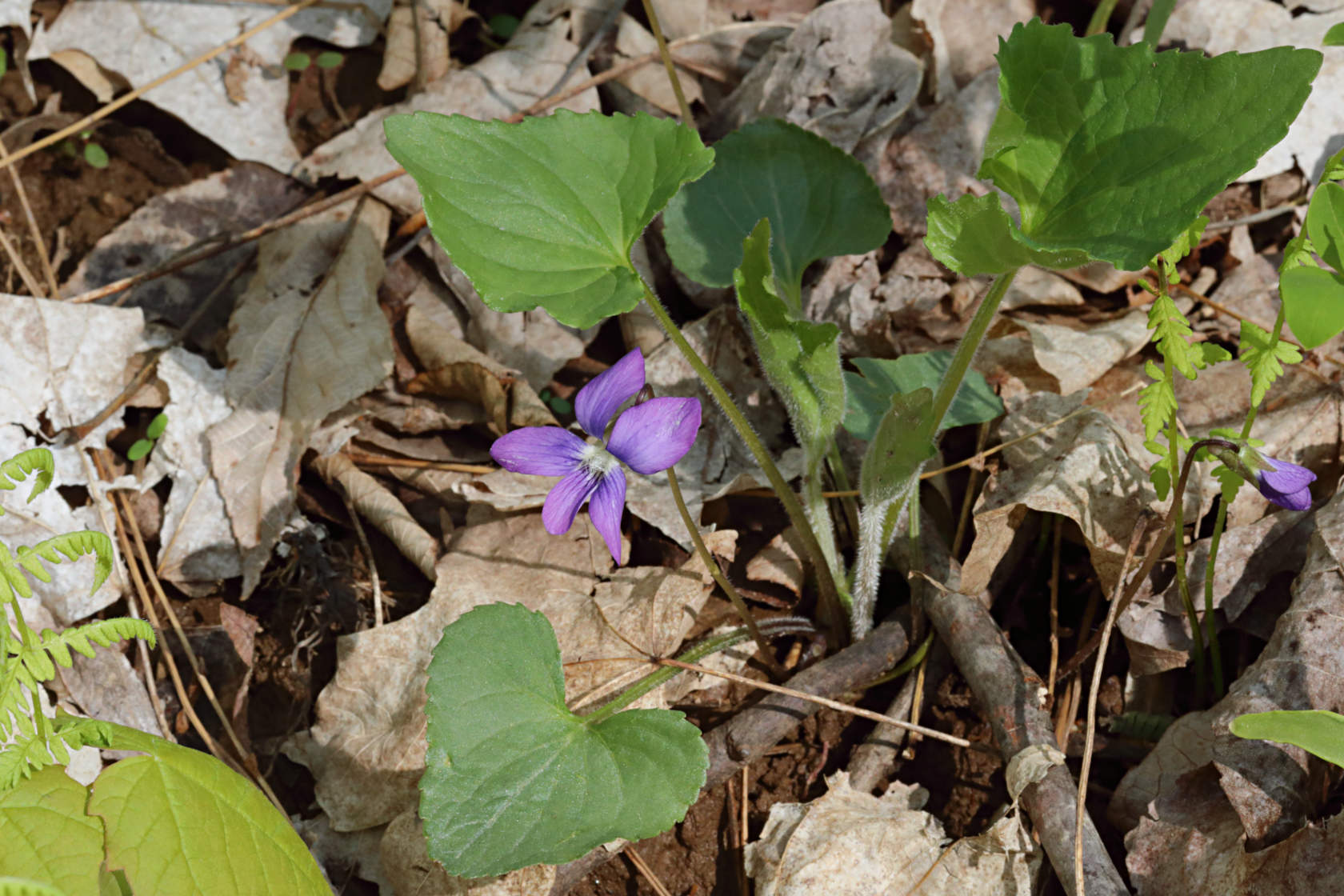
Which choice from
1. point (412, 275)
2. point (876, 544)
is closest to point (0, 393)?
point (412, 275)

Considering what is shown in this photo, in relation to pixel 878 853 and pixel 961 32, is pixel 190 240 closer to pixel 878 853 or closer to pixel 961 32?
pixel 961 32

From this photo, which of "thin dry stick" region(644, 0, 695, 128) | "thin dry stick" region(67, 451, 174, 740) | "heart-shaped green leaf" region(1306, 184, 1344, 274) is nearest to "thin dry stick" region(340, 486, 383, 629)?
"thin dry stick" region(67, 451, 174, 740)

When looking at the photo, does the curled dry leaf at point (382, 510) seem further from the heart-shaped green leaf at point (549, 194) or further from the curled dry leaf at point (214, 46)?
the curled dry leaf at point (214, 46)

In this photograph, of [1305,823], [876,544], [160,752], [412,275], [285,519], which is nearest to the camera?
[160,752]

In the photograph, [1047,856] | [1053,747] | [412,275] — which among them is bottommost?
[1047,856]

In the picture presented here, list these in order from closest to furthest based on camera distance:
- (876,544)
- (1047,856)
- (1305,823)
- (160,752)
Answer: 1. (160,752)
2. (1305,823)
3. (1047,856)
4. (876,544)

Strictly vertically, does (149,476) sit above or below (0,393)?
below

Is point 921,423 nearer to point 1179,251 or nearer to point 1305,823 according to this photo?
point 1179,251

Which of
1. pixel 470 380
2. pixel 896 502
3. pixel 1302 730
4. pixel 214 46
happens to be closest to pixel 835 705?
pixel 896 502
